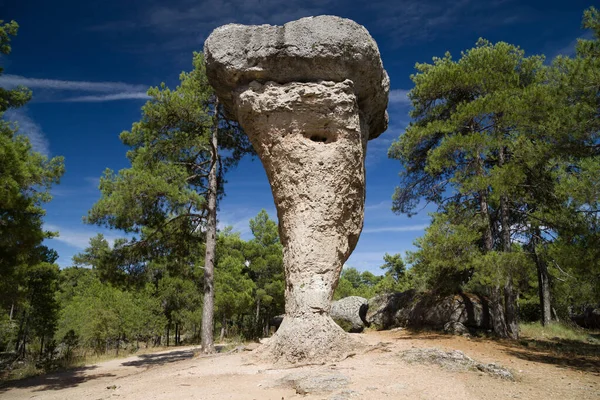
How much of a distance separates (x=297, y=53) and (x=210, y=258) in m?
7.29

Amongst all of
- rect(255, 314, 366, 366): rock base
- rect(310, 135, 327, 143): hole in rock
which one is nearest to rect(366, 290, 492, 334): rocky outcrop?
rect(255, 314, 366, 366): rock base

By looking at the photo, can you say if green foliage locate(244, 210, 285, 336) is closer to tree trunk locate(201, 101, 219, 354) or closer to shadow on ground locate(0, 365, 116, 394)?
tree trunk locate(201, 101, 219, 354)

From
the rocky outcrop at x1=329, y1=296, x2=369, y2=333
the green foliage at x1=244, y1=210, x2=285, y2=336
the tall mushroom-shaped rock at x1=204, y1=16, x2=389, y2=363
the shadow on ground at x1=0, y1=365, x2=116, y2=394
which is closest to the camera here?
the tall mushroom-shaped rock at x1=204, y1=16, x2=389, y2=363

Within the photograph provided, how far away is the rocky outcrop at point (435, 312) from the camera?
42.7 ft

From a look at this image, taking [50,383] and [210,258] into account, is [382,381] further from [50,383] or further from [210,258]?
[50,383]

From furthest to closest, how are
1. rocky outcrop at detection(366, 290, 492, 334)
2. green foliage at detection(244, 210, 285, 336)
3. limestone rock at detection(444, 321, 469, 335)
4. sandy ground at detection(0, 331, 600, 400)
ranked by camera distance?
green foliage at detection(244, 210, 285, 336) → rocky outcrop at detection(366, 290, 492, 334) → limestone rock at detection(444, 321, 469, 335) → sandy ground at detection(0, 331, 600, 400)

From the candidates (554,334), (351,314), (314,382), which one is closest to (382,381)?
(314,382)

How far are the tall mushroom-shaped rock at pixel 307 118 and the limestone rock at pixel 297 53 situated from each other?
20mm

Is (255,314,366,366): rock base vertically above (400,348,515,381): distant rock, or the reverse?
(255,314,366,366): rock base

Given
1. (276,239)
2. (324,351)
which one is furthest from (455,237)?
(276,239)

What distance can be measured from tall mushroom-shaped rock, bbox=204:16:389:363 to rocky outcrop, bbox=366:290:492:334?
7.08 meters

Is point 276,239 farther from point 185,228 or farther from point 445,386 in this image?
point 445,386

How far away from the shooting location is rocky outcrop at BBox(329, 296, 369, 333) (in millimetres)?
15062

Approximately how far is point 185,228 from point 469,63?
Answer: 11.2m
